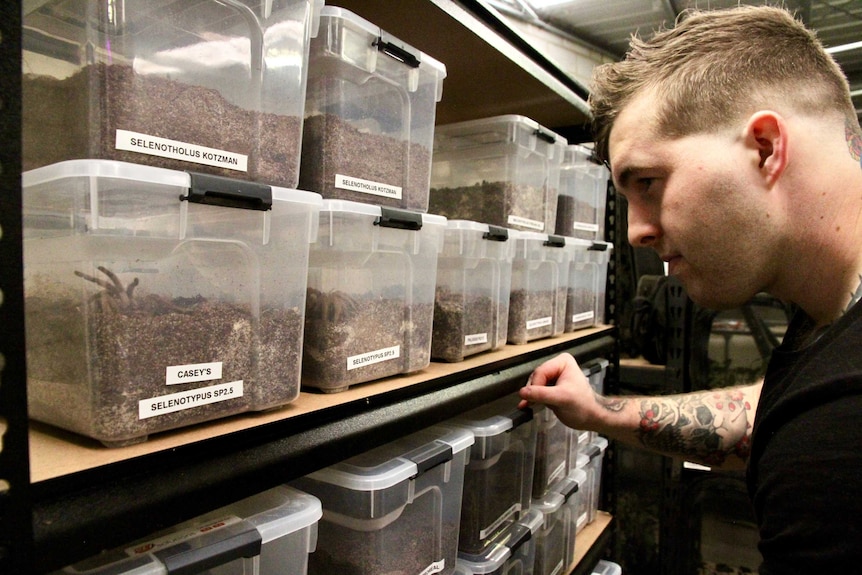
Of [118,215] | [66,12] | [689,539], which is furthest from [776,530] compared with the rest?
[689,539]

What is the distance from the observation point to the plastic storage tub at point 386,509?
82cm

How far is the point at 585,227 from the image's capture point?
167 cm

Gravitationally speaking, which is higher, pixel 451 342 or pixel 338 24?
pixel 338 24

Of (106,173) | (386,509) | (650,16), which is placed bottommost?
(386,509)

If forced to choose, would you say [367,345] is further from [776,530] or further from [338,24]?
[776,530]

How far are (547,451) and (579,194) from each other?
78 cm

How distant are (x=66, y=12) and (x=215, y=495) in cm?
53

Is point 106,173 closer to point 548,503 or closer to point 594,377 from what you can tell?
point 548,503

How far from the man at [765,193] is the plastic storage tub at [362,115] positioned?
0.35m

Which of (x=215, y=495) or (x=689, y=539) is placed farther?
(x=689, y=539)

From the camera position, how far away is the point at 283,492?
76 centimetres

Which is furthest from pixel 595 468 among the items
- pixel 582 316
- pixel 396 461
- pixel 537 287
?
pixel 396 461

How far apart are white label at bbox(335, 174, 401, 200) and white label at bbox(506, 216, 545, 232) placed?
1.43ft

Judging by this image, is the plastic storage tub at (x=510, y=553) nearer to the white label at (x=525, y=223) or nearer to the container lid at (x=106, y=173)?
the white label at (x=525, y=223)
